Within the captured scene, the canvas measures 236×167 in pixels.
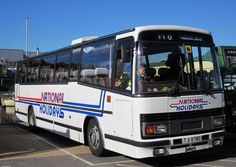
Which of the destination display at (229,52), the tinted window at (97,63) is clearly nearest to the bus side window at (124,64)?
the tinted window at (97,63)

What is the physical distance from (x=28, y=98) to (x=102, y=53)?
6674 millimetres

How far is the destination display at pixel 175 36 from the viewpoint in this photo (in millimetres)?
8227

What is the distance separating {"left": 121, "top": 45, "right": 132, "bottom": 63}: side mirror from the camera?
830 centimetres

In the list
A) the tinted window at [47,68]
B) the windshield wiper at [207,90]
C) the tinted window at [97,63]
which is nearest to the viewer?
the windshield wiper at [207,90]

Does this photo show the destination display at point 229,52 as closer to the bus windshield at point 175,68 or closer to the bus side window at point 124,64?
the bus windshield at point 175,68

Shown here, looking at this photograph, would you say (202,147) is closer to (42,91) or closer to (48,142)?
(48,142)

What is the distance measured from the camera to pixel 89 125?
10.1 m

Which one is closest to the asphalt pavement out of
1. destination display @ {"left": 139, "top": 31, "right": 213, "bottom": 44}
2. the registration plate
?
the registration plate

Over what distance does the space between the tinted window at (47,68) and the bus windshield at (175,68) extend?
552 cm

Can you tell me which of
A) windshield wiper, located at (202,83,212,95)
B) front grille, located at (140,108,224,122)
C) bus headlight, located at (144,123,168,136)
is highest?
windshield wiper, located at (202,83,212,95)

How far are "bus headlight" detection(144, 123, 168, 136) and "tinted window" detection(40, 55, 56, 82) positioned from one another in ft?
19.5

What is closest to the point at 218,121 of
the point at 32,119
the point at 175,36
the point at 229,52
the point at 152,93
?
the point at 152,93

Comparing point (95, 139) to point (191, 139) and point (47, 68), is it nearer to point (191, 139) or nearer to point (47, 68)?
point (191, 139)

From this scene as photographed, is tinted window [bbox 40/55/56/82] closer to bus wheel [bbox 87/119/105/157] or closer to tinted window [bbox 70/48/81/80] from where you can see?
tinted window [bbox 70/48/81/80]
